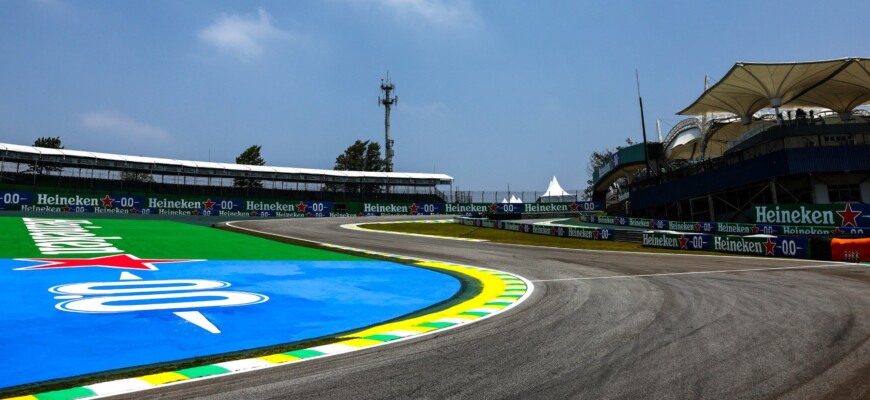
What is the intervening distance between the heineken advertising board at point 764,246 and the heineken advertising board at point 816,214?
763 centimetres

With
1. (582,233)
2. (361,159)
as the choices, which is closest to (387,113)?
(361,159)

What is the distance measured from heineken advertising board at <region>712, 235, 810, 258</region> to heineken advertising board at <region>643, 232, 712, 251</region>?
0.52 meters

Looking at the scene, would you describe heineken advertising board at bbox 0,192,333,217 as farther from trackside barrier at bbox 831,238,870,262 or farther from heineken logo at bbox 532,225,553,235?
trackside barrier at bbox 831,238,870,262

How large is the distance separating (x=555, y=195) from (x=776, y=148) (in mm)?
52284

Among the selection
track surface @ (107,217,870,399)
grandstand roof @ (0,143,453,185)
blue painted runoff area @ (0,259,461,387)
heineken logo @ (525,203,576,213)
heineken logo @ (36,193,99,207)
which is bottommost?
track surface @ (107,217,870,399)

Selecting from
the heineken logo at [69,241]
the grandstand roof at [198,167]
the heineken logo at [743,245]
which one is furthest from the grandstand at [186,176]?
the heineken logo at [743,245]

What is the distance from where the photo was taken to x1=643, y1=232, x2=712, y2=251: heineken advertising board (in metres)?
24.9

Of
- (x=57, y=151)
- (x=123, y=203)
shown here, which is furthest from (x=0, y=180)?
(x=123, y=203)

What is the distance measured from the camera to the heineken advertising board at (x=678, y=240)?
24852mm

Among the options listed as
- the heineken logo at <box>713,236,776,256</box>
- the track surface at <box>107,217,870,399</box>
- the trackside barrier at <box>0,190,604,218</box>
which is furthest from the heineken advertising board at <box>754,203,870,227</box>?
the trackside barrier at <box>0,190,604,218</box>

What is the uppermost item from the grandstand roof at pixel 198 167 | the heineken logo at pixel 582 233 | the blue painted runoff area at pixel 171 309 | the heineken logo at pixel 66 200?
the grandstand roof at pixel 198 167

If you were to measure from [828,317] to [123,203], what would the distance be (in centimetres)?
6289

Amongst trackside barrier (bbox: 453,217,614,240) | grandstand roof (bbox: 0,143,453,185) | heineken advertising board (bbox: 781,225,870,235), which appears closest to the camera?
heineken advertising board (bbox: 781,225,870,235)

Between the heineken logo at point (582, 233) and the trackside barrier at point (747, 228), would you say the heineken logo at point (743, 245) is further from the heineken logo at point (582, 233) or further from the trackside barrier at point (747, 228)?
the heineken logo at point (582, 233)
